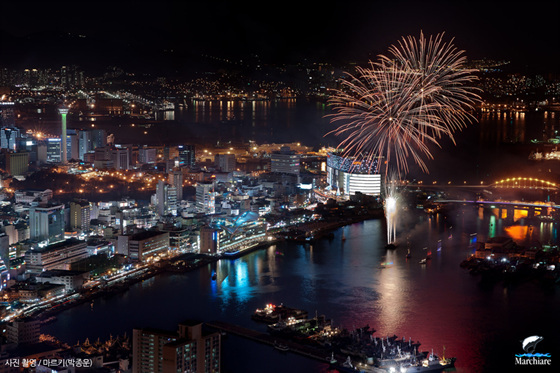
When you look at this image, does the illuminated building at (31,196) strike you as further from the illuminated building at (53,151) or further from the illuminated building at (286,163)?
the illuminated building at (286,163)

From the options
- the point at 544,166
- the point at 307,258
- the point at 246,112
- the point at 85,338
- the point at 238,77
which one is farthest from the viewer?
the point at 238,77

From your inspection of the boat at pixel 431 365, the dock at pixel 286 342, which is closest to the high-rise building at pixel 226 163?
the dock at pixel 286 342

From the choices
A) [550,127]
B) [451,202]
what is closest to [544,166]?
[451,202]

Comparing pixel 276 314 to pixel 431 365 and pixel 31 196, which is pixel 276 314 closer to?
pixel 431 365

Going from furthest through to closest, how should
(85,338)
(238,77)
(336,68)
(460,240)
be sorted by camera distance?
(238,77) < (336,68) < (460,240) < (85,338)

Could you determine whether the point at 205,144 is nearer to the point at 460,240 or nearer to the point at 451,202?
the point at 451,202

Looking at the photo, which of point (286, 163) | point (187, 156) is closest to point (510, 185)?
point (286, 163)
